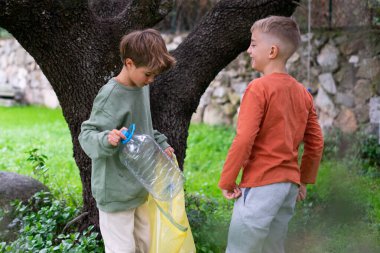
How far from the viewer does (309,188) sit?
616cm

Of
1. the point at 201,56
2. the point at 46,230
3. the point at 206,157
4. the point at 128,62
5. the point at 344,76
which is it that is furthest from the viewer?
the point at 344,76

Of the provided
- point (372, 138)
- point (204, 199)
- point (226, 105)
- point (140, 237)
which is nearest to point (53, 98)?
point (226, 105)

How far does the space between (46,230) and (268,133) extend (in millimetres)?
1936

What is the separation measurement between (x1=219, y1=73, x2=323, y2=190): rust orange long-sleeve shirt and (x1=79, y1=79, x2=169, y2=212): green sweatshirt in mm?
508

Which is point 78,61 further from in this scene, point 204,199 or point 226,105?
point 226,105

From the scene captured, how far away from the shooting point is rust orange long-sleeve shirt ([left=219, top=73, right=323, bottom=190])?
10.3 feet

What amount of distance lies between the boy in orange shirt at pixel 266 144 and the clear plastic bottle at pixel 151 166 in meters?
0.41

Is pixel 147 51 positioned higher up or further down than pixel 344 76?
higher up

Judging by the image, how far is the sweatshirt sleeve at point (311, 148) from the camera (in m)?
3.46

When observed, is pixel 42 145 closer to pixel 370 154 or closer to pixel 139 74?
pixel 370 154

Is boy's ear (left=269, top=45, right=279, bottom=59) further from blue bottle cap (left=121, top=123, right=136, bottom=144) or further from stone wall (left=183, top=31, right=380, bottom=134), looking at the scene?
stone wall (left=183, top=31, right=380, bottom=134)

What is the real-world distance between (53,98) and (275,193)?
1076cm

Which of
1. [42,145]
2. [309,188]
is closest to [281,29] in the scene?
[309,188]

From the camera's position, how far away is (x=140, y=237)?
3617 mm
